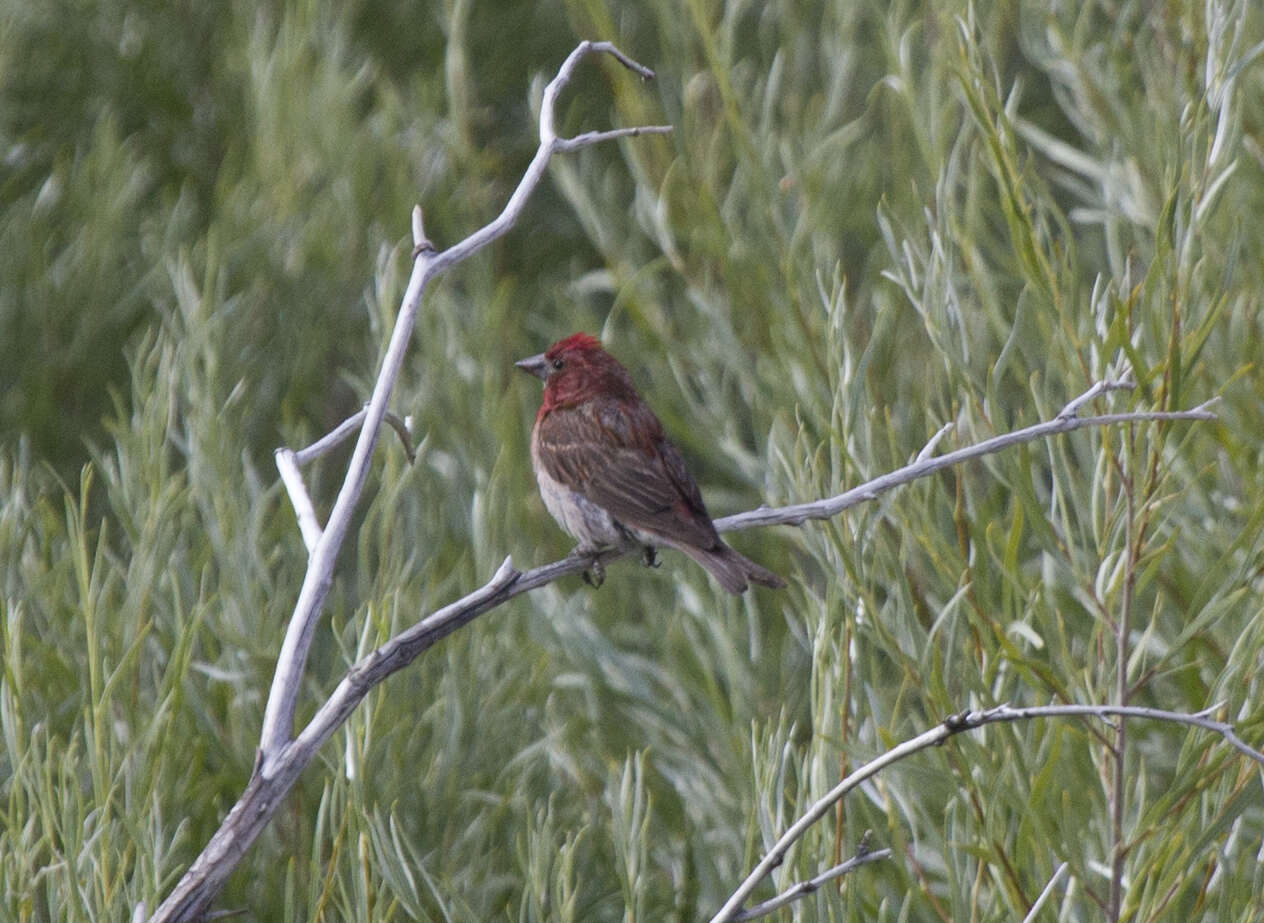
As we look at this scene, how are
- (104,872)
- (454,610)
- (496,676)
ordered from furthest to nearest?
1. (496,676)
2. (104,872)
3. (454,610)

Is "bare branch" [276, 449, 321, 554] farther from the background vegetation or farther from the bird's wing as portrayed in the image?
the bird's wing

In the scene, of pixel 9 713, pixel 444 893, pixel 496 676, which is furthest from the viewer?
pixel 496 676

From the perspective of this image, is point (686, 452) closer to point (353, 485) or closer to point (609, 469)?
point (609, 469)

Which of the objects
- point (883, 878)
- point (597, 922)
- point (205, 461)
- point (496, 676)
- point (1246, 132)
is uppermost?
point (1246, 132)

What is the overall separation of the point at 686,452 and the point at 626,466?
1.20 metres

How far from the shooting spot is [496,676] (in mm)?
3736

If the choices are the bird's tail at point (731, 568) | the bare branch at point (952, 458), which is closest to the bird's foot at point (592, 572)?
the bird's tail at point (731, 568)

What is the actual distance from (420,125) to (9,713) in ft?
11.5

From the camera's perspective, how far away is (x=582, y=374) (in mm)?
4375

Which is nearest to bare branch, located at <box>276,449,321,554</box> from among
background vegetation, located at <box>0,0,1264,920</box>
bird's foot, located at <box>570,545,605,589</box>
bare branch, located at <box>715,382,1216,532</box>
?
background vegetation, located at <box>0,0,1264,920</box>

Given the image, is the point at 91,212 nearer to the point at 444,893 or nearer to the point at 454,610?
the point at 444,893

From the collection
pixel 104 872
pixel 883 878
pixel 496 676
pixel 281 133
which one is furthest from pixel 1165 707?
pixel 281 133

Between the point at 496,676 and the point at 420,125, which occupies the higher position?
the point at 420,125

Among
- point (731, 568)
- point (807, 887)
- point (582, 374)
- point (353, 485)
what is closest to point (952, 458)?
point (807, 887)
